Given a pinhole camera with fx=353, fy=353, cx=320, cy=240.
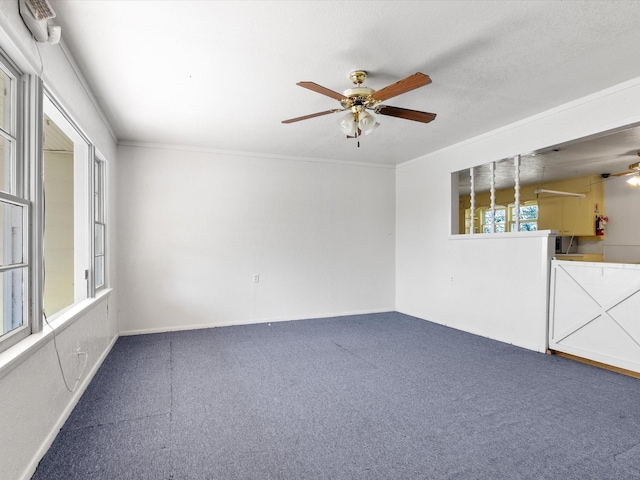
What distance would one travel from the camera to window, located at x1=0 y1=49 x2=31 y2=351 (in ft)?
6.08

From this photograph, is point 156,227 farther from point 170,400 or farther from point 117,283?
point 170,400

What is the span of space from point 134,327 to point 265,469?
11.2 ft

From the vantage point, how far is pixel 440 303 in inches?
200

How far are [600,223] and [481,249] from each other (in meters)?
3.80

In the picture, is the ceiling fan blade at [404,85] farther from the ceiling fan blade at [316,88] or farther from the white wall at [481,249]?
the white wall at [481,249]

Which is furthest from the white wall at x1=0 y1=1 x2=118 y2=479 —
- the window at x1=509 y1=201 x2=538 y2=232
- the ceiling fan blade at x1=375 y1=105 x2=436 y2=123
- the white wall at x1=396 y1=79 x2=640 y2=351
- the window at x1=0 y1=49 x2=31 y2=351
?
the window at x1=509 y1=201 x2=538 y2=232

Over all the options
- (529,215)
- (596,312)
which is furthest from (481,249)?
(529,215)

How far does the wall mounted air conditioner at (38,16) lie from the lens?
1.71 m

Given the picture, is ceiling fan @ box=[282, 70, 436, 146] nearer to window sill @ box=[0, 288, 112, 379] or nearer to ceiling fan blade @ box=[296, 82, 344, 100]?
ceiling fan blade @ box=[296, 82, 344, 100]

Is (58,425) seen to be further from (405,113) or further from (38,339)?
(405,113)

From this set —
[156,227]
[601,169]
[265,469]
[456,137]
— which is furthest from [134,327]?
[601,169]

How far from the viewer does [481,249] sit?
4449 mm

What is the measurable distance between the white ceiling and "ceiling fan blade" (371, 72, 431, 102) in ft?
0.87

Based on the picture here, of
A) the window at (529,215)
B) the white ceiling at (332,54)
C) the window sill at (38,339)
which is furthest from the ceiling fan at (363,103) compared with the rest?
the window at (529,215)
